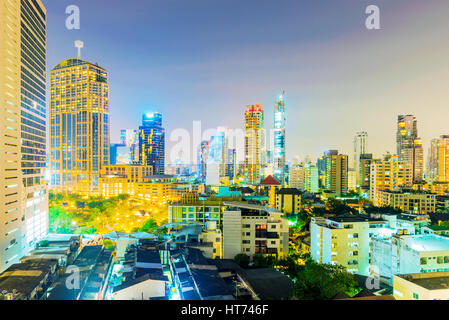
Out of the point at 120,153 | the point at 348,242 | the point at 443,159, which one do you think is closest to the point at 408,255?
the point at 348,242

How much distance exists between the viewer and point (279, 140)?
135 feet

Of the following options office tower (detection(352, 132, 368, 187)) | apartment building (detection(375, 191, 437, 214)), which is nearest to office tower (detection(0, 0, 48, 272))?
apartment building (detection(375, 191, 437, 214))

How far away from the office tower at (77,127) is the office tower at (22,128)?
55.4ft

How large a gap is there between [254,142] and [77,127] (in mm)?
24615

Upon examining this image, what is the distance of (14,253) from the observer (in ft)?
27.9

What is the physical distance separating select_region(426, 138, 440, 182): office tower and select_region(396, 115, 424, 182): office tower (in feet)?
4.51

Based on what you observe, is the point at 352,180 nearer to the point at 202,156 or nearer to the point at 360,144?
the point at 360,144

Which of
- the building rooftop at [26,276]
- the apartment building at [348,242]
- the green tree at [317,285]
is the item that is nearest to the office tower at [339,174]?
the apartment building at [348,242]

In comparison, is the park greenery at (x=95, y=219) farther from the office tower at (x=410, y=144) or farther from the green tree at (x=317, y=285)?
the office tower at (x=410, y=144)

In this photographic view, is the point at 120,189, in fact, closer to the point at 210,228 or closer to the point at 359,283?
the point at 210,228

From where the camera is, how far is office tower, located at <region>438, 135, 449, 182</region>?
3145 centimetres

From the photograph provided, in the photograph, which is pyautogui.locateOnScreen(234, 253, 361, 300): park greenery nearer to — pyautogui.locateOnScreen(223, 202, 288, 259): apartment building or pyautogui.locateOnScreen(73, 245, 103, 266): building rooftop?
pyautogui.locateOnScreen(223, 202, 288, 259): apartment building
